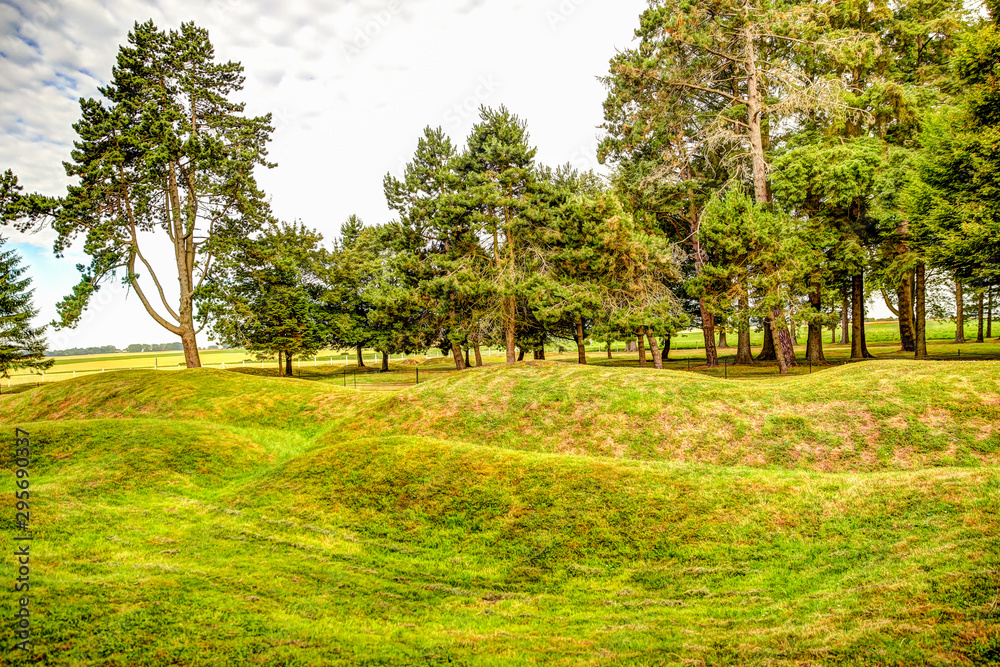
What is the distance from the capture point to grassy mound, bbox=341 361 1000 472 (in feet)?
41.3

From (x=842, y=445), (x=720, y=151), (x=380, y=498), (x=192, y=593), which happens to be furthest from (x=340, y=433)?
(x=720, y=151)

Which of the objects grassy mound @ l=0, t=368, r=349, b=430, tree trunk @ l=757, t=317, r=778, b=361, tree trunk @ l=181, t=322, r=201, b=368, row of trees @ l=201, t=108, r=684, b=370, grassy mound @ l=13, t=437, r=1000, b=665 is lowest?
grassy mound @ l=13, t=437, r=1000, b=665

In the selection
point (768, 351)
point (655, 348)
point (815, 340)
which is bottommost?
point (768, 351)

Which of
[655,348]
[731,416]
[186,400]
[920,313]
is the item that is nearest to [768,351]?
[920,313]

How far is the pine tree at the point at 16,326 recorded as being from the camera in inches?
1058

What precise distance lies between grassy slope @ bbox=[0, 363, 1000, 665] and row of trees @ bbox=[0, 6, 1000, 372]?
10.7 m

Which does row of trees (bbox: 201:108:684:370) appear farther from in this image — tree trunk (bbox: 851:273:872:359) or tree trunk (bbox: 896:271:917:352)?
tree trunk (bbox: 896:271:917:352)

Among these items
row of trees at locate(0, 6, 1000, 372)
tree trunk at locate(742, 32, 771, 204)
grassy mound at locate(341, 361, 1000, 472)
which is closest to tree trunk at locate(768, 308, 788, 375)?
row of trees at locate(0, 6, 1000, 372)

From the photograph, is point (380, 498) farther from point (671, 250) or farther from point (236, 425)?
point (671, 250)

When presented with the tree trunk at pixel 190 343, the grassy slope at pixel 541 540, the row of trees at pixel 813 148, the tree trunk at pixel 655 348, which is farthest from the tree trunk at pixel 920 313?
the tree trunk at pixel 190 343

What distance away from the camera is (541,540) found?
28.0ft

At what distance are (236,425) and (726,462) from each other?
17.6 meters

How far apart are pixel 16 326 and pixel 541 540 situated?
35.4m

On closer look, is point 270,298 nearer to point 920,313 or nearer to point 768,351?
point 768,351
